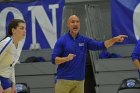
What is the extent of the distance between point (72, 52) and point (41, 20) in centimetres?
306

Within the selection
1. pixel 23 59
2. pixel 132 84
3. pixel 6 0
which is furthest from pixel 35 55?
pixel 132 84

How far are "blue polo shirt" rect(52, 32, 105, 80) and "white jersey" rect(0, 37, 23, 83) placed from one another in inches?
33.3

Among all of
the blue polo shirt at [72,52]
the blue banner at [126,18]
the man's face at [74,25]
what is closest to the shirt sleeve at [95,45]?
the blue polo shirt at [72,52]

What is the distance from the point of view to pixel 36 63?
7340 mm

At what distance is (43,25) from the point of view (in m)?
7.86

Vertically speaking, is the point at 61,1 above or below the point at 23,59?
above

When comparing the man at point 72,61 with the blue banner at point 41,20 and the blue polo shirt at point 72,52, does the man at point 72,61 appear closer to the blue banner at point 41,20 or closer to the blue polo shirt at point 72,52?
the blue polo shirt at point 72,52

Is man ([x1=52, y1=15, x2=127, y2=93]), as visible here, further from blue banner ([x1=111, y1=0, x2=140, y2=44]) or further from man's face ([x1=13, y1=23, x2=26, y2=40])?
blue banner ([x1=111, y1=0, x2=140, y2=44])

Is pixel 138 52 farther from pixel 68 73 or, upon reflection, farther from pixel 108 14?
pixel 108 14

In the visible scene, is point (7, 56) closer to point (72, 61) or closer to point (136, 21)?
point (72, 61)

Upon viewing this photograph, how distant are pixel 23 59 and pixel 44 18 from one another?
989mm

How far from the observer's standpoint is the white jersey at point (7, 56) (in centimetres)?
397

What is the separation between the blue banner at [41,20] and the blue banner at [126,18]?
3.81ft

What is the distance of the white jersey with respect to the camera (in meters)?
3.97
